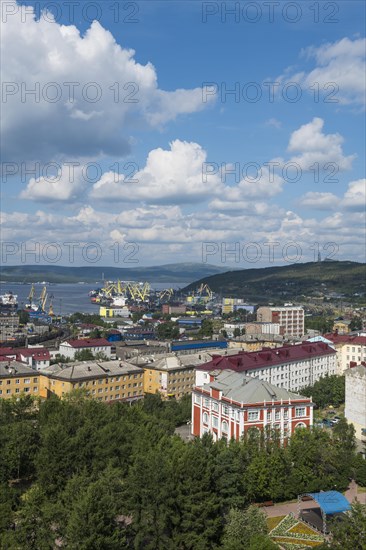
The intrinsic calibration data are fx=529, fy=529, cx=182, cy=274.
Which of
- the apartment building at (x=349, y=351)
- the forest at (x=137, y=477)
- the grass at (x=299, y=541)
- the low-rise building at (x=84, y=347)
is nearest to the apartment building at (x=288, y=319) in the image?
the apartment building at (x=349, y=351)

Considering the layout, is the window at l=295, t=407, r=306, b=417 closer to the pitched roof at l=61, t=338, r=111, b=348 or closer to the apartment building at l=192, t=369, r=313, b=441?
the apartment building at l=192, t=369, r=313, b=441

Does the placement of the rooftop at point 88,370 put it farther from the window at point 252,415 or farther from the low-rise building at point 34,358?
the window at point 252,415

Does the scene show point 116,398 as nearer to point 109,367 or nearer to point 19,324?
point 109,367

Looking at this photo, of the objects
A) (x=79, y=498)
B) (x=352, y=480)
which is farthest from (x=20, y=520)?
(x=352, y=480)

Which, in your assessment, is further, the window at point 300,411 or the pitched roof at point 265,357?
the pitched roof at point 265,357

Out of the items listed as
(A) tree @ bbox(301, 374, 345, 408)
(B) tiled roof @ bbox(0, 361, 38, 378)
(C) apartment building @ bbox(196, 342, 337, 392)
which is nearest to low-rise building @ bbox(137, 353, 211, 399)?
(C) apartment building @ bbox(196, 342, 337, 392)

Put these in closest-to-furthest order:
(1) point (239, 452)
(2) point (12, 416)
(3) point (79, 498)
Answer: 1. (3) point (79, 498)
2. (1) point (239, 452)
3. (2) point (12, 416)
